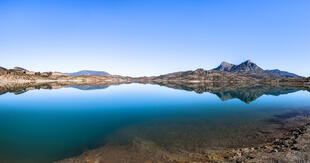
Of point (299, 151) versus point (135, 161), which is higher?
point (299, 151)

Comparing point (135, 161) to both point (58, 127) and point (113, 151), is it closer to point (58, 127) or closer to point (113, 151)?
point (113, 151)

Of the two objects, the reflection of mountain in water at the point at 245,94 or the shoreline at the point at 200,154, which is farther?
the reflection of mountain in water at the point at 245,94

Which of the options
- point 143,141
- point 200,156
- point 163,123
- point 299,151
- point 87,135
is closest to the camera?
point 299,151

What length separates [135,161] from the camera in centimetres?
1512

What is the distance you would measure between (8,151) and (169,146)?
17.0 m

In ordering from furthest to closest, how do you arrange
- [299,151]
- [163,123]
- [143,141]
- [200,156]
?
[163,123] < [143,141] < [200,156] < [299,151]

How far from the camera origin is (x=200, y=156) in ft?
52.6

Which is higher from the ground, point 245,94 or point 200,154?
point 245,94

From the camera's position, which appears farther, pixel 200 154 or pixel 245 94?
pixel 245 94

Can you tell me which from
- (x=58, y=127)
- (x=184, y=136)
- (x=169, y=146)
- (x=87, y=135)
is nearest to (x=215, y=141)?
(x=184, y=136)

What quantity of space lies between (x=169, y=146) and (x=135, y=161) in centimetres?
484

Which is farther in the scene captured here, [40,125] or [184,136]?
[40,125]

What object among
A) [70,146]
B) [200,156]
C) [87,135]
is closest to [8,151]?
[70,146]

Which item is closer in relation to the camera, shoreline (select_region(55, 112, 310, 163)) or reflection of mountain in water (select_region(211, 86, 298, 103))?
shoreline (select_region(55, 112, 310, 163))
